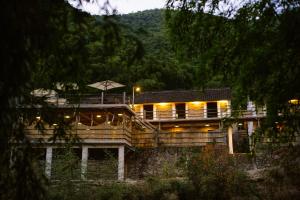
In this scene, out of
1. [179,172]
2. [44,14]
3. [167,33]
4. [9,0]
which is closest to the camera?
[9,0]

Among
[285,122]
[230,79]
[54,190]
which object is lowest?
[54,190]

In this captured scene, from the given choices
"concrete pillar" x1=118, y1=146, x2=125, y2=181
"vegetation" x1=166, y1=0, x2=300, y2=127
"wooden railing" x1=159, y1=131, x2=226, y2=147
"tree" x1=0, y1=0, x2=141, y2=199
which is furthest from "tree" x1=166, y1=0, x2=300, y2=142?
"wooden railing" x1=159, y1=131, x2=226, y2=147

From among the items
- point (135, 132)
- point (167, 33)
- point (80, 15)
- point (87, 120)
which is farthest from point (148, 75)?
point (80, 15)

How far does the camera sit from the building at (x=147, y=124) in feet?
83.3

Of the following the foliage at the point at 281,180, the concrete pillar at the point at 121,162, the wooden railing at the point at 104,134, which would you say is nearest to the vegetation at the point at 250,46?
the foliage at the point at 281,180

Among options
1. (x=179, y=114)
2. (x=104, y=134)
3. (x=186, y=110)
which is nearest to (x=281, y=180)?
(x=104, y=134)

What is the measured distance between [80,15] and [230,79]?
3783 millimetres

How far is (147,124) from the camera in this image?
30047 millimetres

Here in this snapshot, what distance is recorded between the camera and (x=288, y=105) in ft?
23.5

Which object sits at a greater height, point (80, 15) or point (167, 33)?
point (167, 33)

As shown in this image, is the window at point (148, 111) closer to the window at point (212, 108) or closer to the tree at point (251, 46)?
the window at point (212, 108)

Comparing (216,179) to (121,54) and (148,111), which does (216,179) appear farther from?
(148,111)

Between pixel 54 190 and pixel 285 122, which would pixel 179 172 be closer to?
pixel 54 190

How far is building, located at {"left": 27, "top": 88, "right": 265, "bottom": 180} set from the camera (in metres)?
25.4
